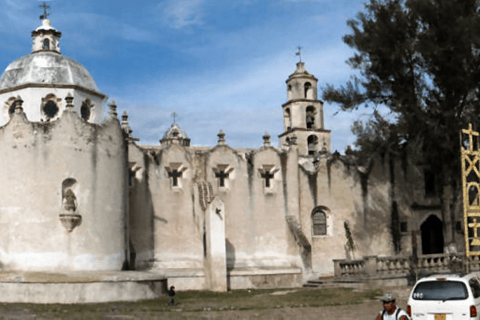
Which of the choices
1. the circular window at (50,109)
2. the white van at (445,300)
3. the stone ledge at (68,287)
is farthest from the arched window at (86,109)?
the white van at (445,300)

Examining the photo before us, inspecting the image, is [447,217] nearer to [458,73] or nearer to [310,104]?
[458,73]

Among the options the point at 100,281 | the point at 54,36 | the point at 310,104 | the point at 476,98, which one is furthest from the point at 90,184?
the point at 310,104

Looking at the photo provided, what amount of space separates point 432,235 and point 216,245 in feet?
41.9

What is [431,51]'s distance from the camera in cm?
2692

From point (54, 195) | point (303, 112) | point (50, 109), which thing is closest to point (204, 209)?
point (54, 195)

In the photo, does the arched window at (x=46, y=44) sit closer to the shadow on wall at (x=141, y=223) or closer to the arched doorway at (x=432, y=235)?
the shadow on wall at (x=141, y=223)

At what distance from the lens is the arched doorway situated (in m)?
33.0

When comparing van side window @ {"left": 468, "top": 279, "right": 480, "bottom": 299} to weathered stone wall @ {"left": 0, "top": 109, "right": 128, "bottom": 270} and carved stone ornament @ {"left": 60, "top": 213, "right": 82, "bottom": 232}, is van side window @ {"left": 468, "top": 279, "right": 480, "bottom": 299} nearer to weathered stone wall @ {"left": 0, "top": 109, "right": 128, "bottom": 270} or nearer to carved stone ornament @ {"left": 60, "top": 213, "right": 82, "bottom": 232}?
weathered stone wall @ {"left": 0, "top": 109, "right": 128, "bottom": 270}

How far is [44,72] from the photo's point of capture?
2914 cm

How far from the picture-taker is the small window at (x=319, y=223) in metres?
30.7

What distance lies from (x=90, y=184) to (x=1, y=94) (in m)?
9.28

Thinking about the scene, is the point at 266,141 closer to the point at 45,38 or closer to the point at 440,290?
the point at 45,38

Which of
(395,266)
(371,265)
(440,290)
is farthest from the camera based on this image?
(395,266)

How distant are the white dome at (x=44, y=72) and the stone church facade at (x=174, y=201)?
6 centimetres
